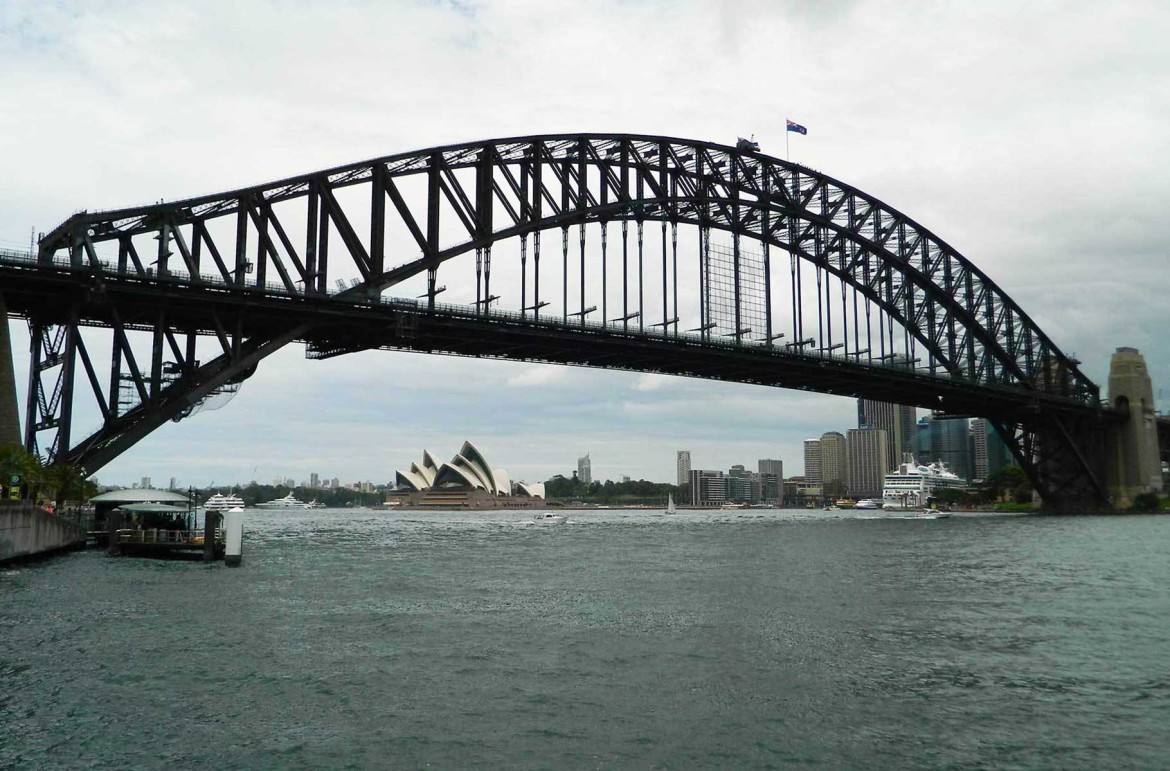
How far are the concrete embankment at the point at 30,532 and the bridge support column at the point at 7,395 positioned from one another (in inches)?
178

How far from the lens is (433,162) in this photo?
73.8 meters

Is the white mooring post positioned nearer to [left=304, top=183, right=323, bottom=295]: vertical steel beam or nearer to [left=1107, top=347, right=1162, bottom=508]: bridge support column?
[left=304, top=183, right=323, bottom=295]: vertical steel beam

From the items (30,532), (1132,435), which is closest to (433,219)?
(30,532)

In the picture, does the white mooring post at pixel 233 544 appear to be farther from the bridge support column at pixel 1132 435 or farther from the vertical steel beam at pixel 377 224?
the bridge support column at pixel 1132 435

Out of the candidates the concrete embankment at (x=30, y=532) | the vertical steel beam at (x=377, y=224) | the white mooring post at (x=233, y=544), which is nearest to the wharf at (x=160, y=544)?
the concrete embankment at (x=30, y=532)

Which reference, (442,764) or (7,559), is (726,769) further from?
(7,559)

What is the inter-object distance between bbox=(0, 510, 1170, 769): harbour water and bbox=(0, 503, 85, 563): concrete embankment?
5.15 ft

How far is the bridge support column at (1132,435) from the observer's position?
117m

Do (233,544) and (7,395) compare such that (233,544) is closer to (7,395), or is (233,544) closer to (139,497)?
(7,395)

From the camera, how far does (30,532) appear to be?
44.1 metres

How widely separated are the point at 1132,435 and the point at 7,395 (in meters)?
117

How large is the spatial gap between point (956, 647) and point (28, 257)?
4888cm

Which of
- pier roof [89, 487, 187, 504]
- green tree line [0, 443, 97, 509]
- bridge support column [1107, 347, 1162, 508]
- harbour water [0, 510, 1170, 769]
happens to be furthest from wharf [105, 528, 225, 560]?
bridge support column [1107, 347, 1162, 508]

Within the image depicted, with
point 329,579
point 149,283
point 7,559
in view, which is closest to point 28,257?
point 149,283
